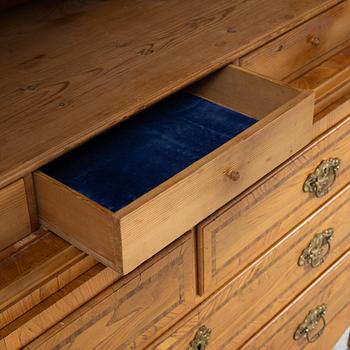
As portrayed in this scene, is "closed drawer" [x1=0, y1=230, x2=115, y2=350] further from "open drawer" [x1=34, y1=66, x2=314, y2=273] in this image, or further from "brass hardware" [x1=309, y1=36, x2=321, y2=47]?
"brass hardware" [x1=309, y1=36, x2=321, y2=47]

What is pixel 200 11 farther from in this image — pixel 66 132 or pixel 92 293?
pixel 92 293

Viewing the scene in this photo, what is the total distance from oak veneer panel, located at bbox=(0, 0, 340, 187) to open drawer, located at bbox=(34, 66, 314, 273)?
0.18 feet

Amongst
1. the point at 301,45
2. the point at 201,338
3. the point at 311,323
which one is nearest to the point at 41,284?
the point at 201,338

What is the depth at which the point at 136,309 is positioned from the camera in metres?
1.02

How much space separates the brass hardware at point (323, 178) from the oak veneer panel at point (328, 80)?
0.37 ft

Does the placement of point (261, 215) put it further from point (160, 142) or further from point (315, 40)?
point (315, 40)

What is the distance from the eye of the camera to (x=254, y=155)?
3.29ft

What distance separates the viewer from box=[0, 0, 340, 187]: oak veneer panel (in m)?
0.97

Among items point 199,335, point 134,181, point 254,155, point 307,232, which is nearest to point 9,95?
point 134,181

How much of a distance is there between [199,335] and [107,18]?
20.5 inches

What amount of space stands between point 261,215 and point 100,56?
334mm

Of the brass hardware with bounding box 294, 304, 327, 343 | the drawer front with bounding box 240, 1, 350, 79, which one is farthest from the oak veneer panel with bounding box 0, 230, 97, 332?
the brass hardware with bounding box 294, 304, 327, 343

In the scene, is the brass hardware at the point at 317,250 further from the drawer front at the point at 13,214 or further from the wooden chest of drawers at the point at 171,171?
the drawer front at the point at 13,214

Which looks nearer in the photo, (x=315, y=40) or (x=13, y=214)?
(x=13, y=214)
